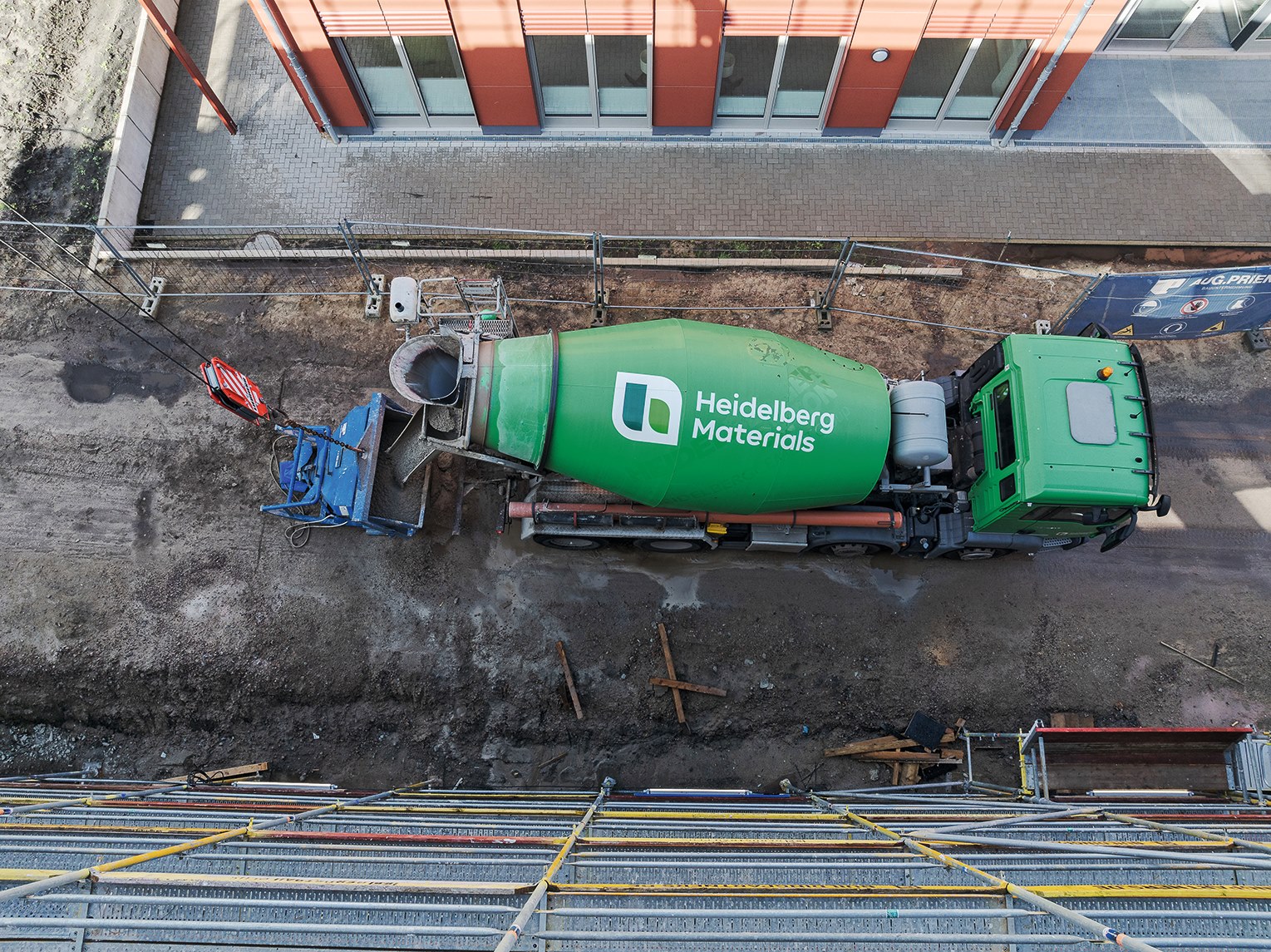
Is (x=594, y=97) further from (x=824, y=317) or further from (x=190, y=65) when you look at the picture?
(x=190, y=65)

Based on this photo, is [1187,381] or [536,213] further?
[536,213]

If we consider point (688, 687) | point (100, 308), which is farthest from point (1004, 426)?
point (100, 308)

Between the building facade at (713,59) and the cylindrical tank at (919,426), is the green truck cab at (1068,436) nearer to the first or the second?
the cylindrical tank at (919,426)

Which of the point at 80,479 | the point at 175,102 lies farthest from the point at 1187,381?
the point at 175,102

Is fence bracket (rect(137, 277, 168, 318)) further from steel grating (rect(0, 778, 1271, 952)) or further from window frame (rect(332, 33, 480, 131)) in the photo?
steel grating (rect(0, 778, 1271, 952))

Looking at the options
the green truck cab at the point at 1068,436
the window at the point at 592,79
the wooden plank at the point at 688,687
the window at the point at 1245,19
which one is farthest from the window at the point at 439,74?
the window at the point at 1245,19

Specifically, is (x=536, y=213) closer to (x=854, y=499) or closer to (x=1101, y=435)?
(x=854, y=499)

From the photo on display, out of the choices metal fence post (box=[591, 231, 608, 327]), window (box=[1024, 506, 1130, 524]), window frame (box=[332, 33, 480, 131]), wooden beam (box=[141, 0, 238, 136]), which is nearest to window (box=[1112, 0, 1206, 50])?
window (box=[1024, 506, 1130, 524])
